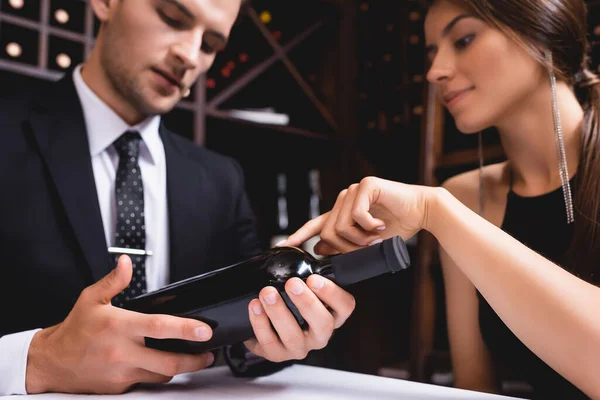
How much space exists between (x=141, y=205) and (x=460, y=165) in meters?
1.17

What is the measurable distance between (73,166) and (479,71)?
882mm

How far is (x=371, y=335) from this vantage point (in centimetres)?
211

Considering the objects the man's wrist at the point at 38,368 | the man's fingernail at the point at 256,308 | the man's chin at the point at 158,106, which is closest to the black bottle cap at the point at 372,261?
the man's fingernail at the point at 256,308

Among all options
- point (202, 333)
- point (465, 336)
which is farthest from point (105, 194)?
point (465, 336)

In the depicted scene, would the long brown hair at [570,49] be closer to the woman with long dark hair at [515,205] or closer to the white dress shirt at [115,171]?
the woman with long dark hair at [515,205]

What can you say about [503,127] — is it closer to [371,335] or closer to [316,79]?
[371,335]

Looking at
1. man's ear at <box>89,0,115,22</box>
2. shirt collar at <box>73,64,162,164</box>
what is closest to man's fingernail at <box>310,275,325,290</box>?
shirt collar at <box>73,64,162,164</box>

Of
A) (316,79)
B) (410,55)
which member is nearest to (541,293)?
(410,55)

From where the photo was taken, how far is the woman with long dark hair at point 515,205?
0.63 m

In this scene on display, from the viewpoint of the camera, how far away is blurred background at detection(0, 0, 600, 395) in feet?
5.56

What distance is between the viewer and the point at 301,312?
2.04 feet

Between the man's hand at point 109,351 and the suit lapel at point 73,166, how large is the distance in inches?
13.6

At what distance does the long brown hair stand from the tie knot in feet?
2.60

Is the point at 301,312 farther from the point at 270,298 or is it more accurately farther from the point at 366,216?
the point at 366,216
